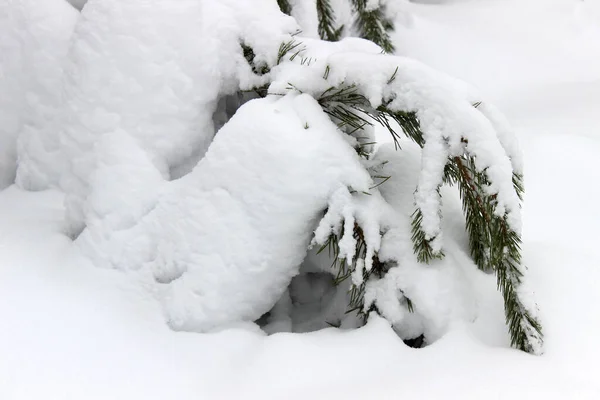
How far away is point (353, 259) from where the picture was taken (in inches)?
54.3

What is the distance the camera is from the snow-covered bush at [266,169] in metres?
1.28

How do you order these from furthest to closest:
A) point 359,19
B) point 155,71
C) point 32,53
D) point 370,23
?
point 359,19 < point 370,23 < point 32,53 < point 155,71

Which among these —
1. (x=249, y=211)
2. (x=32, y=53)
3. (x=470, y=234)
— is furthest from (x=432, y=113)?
(x=32, y=53)

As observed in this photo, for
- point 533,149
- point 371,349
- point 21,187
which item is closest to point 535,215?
point 533,149

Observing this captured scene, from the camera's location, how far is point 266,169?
4.33ft

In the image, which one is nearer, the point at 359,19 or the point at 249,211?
the point at 249,211

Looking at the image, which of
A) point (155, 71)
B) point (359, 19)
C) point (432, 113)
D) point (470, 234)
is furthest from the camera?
point (359, 19)

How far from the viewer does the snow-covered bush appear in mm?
1277

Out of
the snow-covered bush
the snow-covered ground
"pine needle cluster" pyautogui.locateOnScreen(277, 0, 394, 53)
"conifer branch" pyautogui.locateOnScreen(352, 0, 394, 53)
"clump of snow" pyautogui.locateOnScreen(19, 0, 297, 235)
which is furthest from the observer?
"conifer branch" pyautogui.locateOnScreen(352, 0, 394, 53)

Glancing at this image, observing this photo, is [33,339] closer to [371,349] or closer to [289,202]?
[289,202]

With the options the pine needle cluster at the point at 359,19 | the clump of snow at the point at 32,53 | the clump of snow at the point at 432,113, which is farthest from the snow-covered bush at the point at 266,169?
the pine needle cluster at the point at 359,19

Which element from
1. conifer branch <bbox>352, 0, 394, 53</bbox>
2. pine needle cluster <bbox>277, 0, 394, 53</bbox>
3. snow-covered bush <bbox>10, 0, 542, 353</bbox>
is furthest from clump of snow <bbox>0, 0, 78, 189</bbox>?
conifer branch <bbox>352, 0, 394, 53</bbox>

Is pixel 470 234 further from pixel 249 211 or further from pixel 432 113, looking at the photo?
pixel 249 211

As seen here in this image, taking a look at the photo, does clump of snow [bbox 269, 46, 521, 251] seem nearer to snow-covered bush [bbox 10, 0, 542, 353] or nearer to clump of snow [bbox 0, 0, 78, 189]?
snow-covered bush [bbox 10, 0, 542, 353]
